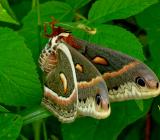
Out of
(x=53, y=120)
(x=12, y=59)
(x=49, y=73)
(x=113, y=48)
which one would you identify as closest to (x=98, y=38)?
(x=113, y=48)

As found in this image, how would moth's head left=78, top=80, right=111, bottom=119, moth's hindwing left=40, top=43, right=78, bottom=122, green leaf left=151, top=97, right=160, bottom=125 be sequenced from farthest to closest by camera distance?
green leaf left=151, top=97, right=160, bottom=125, moth's hindwing left=40, top=43, right=78, bottom=122, moth's head left=78, top=80, right=111, bottom=119

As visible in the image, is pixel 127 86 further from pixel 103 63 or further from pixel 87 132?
pixel 87 132

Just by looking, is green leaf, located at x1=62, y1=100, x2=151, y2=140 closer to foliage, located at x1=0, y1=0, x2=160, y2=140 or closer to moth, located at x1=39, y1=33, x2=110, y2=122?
foliage, located at x1=0, y1=0, x2=160, y2=140

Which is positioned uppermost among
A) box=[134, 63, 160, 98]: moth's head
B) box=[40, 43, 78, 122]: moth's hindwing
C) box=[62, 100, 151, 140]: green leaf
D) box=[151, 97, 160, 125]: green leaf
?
box=[134, 63, 160, 98]: moth's head

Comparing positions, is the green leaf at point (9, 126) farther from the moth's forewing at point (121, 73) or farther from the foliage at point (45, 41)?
the moth's forewing at point (121, 73)

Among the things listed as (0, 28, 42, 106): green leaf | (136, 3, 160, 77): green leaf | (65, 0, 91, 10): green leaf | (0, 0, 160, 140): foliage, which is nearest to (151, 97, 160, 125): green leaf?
(0, 0, 160, 140): foliage

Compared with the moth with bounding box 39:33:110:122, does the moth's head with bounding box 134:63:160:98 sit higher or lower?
higher

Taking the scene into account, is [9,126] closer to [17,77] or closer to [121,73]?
[17,77]

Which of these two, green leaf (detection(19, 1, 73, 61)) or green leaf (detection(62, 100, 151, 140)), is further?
Answer: green leaf (detection(62, 100, 151, 140))
